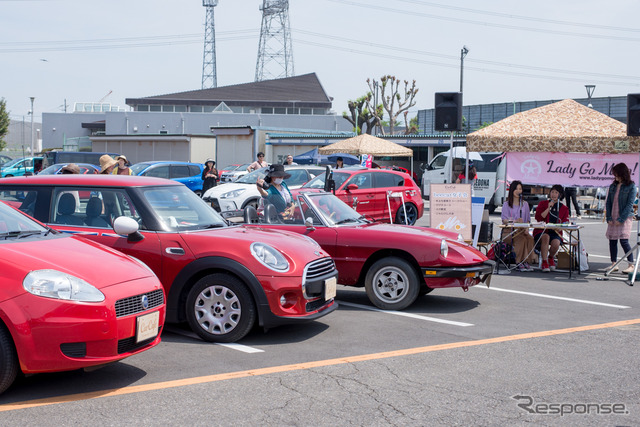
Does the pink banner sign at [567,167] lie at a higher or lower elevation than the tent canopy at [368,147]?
lower

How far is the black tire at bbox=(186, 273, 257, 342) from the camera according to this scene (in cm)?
618

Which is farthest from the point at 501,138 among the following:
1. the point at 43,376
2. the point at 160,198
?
the point at 43,376

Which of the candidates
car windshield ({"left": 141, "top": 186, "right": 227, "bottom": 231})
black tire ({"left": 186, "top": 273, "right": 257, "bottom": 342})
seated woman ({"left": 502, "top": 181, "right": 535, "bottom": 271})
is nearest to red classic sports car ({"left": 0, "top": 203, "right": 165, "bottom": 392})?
black tire ({"left": 186, "top": 273, "right": 257, "bottom": 342})

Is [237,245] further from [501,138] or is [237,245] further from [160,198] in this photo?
[501,138]

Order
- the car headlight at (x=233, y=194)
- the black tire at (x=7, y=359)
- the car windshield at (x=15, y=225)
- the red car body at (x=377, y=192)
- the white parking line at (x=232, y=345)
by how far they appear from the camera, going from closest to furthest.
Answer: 1. the black tire at (x=7, y=359)
2. the car windshield at (x=15, y=225)
3. the white parking line at (x=232, y=345)
4. the red car body at (x=377, y=192)
5. the car headlight at (x=233, y=194)

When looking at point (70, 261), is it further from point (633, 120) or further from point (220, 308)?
point (633, 120)

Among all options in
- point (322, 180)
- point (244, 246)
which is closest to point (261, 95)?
point (322, 180)

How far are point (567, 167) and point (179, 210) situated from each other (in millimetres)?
7987

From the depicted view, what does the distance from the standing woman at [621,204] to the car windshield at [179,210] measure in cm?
708

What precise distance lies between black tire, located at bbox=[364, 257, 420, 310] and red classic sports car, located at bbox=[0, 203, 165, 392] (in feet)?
11.5

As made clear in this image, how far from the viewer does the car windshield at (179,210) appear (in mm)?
6711

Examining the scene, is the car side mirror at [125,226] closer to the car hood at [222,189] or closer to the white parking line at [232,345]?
the white parking line at [232,345]

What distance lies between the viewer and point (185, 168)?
25156 mm

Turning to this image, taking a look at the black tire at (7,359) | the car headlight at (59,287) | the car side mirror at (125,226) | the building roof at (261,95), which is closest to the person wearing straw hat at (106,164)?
the car side mirror at (125,226)
